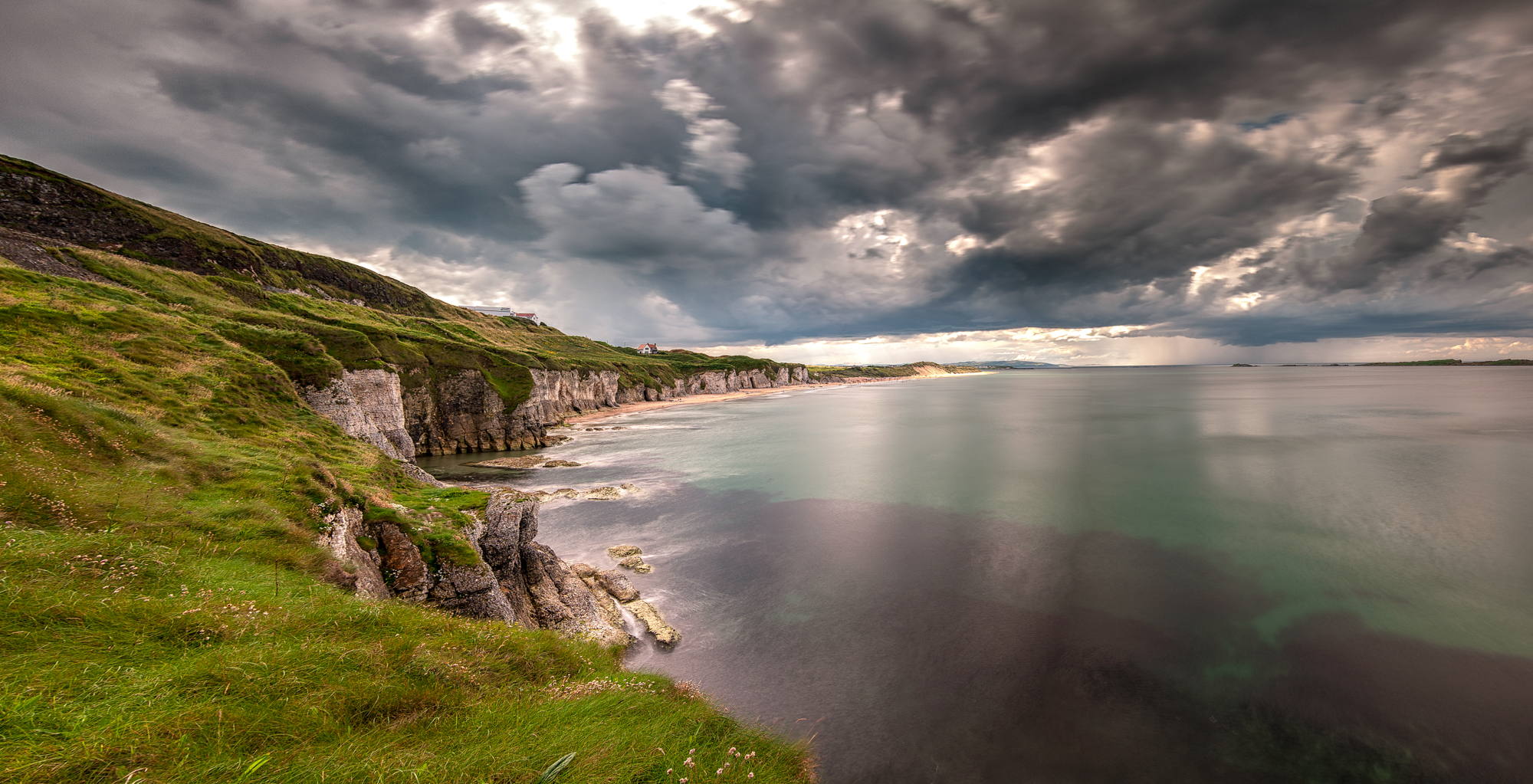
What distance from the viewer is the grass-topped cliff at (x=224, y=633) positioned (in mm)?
4375

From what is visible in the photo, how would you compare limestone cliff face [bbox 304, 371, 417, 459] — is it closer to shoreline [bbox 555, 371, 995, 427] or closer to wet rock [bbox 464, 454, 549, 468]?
wet rock [bbox 464, 454, 549, 468]

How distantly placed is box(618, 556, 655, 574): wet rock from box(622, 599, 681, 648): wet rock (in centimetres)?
303

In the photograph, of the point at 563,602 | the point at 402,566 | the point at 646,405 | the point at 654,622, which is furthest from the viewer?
the point at 646,405

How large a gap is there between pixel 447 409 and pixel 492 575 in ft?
152

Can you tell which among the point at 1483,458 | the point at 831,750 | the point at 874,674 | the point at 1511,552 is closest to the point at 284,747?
the point at 831,750

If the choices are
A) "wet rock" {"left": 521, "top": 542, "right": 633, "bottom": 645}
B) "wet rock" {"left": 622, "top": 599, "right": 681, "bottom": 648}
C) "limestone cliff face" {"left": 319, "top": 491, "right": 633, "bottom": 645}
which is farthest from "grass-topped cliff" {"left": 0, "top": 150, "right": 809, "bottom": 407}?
"wet rock" {"left": 622, "top": 599, "right": 681, "bottom": 648}

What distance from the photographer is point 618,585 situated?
21.0m

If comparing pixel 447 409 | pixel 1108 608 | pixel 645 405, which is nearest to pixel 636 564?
pixel 1108 608

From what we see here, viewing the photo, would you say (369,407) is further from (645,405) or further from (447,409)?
(645,405)

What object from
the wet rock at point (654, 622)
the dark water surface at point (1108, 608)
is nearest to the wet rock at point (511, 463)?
the dark water surface at point (1108, 608)

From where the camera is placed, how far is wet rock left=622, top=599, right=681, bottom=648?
17.4 meters

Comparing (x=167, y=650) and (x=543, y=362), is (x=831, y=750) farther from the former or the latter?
(x=543, y=362)

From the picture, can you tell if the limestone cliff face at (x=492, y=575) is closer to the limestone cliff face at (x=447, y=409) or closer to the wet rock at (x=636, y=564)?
the wet rock at (x=636, y=564)

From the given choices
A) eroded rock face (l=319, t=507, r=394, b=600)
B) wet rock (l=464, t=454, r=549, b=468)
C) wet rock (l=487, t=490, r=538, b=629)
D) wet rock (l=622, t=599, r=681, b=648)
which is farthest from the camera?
wet rock (l=464, t=454, r=549, b=468)
